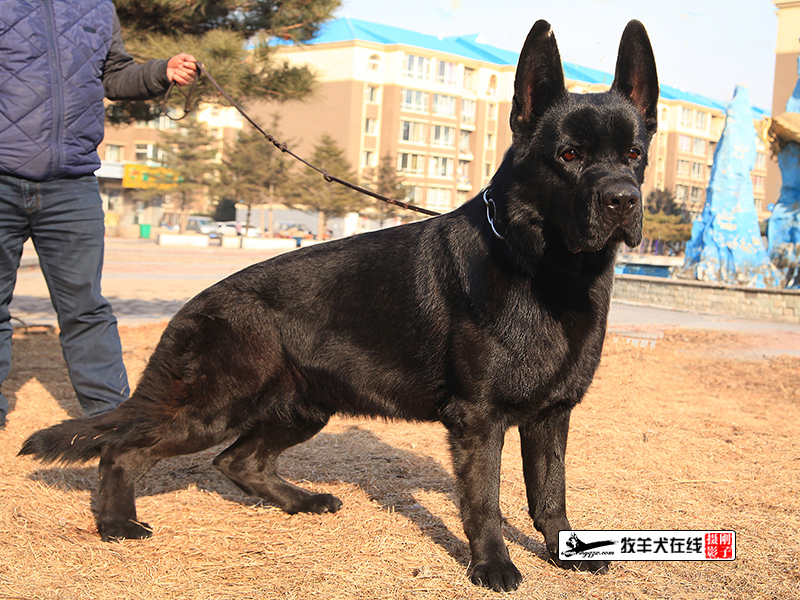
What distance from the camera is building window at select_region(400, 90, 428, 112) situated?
7028 centimetres

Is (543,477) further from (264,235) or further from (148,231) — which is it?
(264,235)

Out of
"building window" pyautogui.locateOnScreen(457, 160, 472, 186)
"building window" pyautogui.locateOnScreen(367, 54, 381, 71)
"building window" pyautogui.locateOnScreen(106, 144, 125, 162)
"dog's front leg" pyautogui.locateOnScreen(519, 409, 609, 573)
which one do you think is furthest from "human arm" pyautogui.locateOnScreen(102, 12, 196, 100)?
"building window" pyautogui.locateOnScreen(106, 144, 125, 162)

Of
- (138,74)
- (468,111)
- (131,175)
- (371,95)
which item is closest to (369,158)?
(371,95)

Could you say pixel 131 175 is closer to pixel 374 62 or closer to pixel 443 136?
pixel 374 62

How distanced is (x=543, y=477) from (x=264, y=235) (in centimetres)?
5469

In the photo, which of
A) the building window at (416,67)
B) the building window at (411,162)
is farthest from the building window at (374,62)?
the building window at (411,162)

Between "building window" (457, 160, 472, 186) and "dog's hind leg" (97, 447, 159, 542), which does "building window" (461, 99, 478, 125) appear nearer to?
"building window" (457, 160, 472, 186)

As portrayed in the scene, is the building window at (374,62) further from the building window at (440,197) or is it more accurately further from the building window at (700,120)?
the building window at (700,120)

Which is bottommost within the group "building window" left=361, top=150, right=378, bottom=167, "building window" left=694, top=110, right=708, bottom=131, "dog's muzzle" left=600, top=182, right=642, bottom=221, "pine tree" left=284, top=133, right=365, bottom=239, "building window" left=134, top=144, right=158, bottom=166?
"dog's muzzle" left=600, top=182, right=642, bottom=221

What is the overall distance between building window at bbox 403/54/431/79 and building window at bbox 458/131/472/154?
26.0ft

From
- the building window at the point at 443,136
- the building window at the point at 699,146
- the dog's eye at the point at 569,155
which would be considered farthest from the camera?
the building window at the point at 699,146

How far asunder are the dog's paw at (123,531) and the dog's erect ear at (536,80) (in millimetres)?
2236

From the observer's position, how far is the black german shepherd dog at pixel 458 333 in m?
2.46

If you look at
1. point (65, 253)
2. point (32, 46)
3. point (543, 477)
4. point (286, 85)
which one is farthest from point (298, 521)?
point (286, 85)
